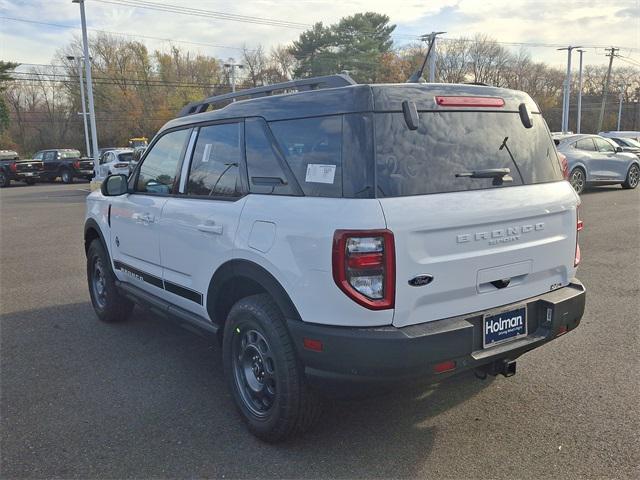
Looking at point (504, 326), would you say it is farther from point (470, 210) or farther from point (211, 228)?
point (211, 228)

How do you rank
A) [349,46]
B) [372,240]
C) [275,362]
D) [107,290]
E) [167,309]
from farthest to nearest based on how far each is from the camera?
[349,46] < [107,290] < [167,309] < [275,362] < [372,240]

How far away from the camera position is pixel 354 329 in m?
2.58

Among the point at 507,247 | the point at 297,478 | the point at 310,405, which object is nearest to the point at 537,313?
the point at 507,247

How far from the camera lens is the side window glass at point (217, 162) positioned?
3.42 m

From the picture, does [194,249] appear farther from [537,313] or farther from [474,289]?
[537,313]

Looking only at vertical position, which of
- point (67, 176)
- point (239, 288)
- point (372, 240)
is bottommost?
point (67, 176)

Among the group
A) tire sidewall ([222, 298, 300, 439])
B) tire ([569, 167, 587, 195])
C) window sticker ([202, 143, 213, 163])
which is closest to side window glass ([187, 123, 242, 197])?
window sticker ([202, 143, 213, 163])

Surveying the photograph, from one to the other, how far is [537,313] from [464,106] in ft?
4.08

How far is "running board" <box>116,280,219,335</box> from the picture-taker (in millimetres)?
3653

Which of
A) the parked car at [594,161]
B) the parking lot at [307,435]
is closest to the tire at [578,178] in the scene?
the parked car at [594,161]

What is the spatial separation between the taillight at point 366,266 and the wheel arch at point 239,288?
0.37m

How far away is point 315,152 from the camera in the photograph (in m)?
2.85

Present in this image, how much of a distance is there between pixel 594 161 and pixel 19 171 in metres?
28.1

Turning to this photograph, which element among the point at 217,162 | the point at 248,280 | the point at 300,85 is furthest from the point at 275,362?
the point at 300,85
